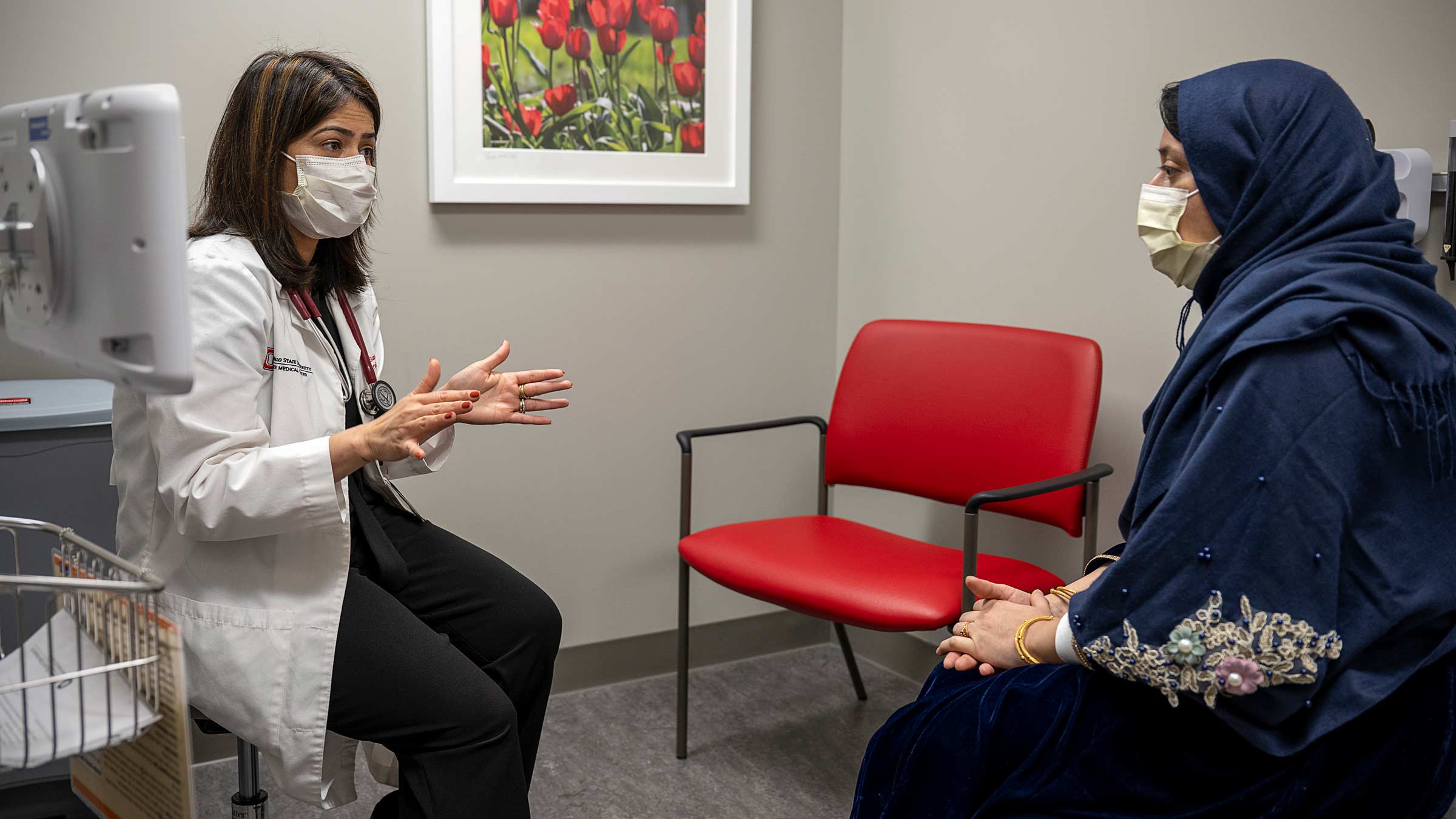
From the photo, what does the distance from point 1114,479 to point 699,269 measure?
1128mm

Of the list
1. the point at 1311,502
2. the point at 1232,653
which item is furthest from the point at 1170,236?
the point at 1232,653

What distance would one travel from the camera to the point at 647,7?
272 cm

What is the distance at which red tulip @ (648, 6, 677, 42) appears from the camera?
2.74m

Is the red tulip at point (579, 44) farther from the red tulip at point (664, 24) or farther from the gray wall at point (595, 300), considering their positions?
the gray wall at point (595, 300)

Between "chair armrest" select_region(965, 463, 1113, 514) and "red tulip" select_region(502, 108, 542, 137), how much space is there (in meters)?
1.32

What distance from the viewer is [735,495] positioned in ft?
9.95

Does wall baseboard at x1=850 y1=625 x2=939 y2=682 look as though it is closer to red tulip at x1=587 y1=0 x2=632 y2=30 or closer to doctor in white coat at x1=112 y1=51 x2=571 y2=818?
doctor in white coat at x1=112 y1=51 x2=571 y2=818

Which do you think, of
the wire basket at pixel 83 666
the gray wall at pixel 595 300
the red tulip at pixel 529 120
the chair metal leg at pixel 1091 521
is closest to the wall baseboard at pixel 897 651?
the gray wall at pixel 595 300

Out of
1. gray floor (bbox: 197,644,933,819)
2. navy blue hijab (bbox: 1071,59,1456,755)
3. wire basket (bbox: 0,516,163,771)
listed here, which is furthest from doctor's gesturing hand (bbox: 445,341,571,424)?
gray floor (bbox: 197,644,933,819)

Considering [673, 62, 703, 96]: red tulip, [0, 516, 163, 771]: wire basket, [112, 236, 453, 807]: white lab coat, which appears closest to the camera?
[0, 516, 163, 771]: wire basket

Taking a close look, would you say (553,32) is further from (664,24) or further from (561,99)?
(664,24)

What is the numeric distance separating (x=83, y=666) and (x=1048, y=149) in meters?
2.17

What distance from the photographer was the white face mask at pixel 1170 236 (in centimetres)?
157

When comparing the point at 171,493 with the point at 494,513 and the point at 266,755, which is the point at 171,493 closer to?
the point at 266,755
